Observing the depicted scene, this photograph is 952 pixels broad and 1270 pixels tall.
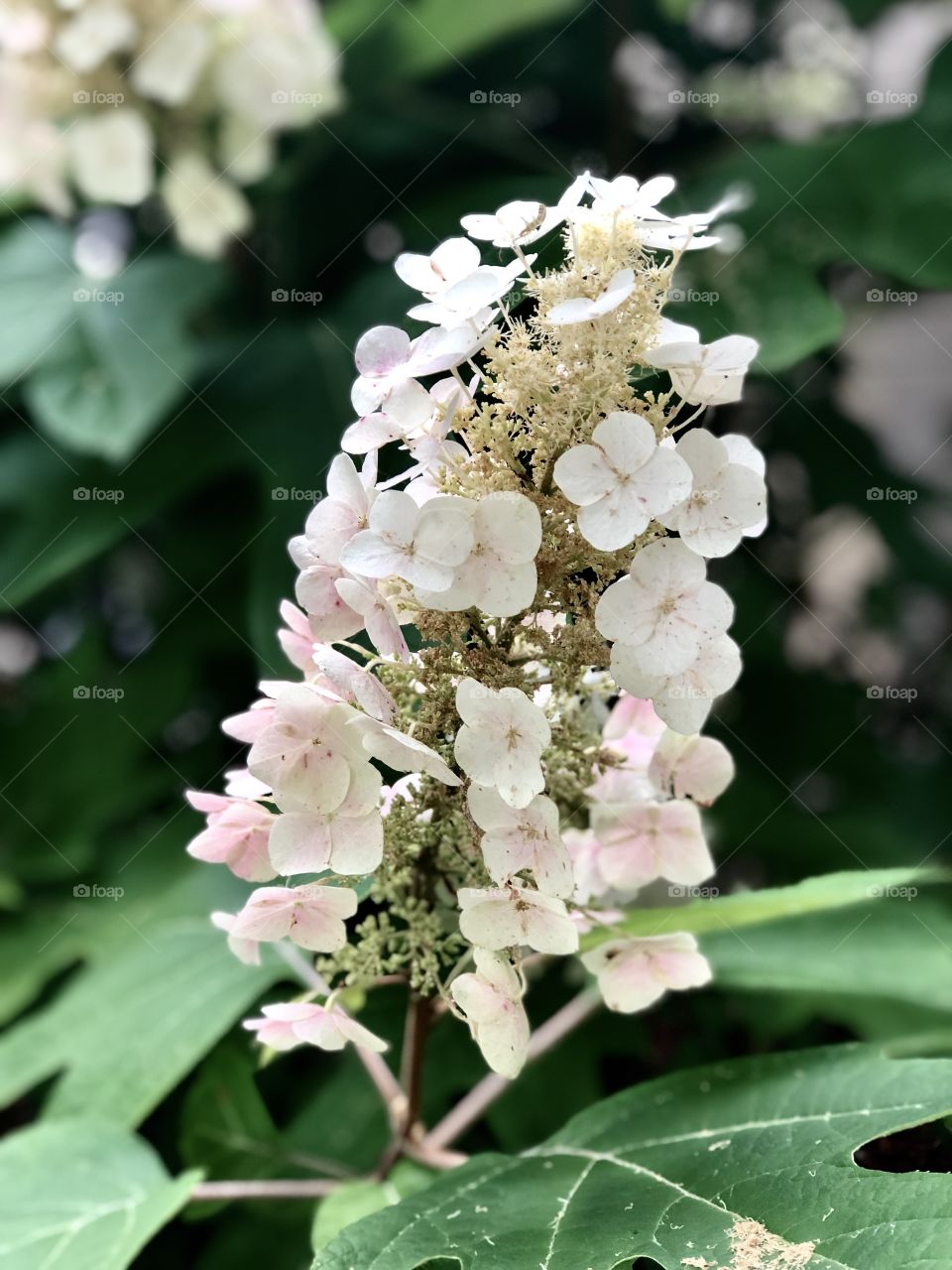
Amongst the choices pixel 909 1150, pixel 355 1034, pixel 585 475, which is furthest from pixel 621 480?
pixel 909 1150

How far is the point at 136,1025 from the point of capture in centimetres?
116

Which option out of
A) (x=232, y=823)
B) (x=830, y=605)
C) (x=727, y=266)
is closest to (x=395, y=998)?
(x=232, y=823)

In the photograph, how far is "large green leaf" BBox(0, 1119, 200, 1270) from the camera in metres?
0.87

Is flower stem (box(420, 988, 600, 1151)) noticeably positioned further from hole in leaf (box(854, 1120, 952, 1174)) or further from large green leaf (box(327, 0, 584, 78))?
large green leaf (box(327, 0, 584, 78))

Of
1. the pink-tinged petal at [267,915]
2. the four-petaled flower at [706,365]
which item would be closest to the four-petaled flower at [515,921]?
the pink-tinged petal at [267,915]

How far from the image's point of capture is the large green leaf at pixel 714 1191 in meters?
0.63

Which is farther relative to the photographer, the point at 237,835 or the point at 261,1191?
the point at 261,1191

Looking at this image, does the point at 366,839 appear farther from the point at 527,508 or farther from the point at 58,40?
the point at 58,40

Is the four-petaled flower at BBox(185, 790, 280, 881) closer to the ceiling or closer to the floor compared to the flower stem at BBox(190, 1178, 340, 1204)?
closer to the ceiling

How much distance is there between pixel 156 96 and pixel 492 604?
1282 millimetres
